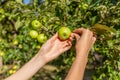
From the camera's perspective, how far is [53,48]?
2057 millimetres

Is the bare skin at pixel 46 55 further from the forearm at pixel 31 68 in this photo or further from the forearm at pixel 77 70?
the forearm at pixel 77 70

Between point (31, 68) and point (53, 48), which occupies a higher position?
point (53, 48)

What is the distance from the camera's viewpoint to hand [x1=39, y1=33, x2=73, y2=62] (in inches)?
80.6

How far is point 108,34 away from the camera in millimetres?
2391

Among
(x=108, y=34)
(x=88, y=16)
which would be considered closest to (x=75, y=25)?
(x=88, y=16)

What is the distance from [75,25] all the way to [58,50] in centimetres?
94

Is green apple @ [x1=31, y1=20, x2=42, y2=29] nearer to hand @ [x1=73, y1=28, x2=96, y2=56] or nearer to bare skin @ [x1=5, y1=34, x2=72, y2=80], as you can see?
bare skin @ [x1=5, y1=34, x2=72, y2=80]

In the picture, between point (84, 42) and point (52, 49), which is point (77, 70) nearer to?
point (84, 42)

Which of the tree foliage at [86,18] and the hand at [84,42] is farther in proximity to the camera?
the tree foliage at [86,18]

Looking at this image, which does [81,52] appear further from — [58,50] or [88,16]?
[88,16]

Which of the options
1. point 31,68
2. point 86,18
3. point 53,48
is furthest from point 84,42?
point 86,18

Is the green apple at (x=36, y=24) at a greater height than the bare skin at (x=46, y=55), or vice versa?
the green apple at (x=36, y=24)

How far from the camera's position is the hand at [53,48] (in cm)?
205

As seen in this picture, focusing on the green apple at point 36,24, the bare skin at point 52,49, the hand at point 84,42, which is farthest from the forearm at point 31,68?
the green apple at point 36,24
